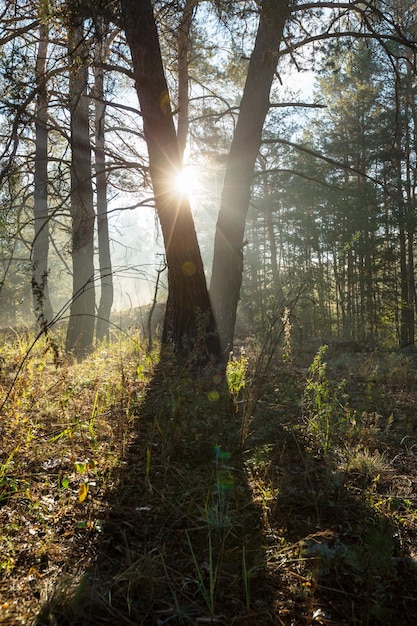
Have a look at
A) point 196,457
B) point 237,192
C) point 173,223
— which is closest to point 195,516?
point 196,457

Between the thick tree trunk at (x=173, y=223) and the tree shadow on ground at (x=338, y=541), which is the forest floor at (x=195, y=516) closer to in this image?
the tree shadow on ground at (x=338, y=541)

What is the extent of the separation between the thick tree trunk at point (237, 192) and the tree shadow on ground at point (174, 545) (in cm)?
347

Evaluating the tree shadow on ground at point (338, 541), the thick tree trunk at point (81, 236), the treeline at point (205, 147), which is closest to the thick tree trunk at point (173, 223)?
the treeline at point (205, 147)

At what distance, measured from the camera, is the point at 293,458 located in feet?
10.3

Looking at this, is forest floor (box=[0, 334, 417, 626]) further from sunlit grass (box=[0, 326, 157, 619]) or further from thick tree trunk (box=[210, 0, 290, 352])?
thick tree trunk (box=[210, 0, 290, 352])

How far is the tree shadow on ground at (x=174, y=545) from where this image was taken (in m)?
1.64

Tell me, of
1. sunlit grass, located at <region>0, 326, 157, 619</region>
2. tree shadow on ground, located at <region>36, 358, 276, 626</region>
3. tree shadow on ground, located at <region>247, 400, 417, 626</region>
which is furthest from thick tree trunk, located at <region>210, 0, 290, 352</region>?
tree shadow on ground, located at <region>247, 400, 417, 626</region>

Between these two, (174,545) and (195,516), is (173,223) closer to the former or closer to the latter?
(195,516)

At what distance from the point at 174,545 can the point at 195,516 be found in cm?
24

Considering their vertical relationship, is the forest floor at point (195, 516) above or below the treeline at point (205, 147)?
below

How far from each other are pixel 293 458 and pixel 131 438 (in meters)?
1.21

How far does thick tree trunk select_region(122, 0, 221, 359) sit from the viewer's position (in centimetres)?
532

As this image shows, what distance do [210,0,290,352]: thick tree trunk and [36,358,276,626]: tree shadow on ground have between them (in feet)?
11.4

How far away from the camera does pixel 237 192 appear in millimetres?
6668
